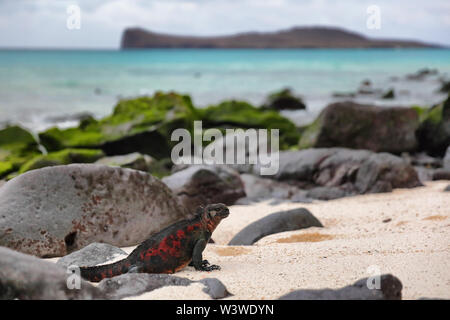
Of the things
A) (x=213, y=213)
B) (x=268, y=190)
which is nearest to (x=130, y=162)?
(x=268, y=190)

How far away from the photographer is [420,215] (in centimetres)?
593

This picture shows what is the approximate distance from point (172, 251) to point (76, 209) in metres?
1.32

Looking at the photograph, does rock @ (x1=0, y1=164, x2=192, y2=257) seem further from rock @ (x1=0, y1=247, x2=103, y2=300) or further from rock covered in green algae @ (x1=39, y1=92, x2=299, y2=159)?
rock covered in green algae @ (x1=39, y1=92, x2=299, y2=159)

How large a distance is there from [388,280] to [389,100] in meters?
24.9

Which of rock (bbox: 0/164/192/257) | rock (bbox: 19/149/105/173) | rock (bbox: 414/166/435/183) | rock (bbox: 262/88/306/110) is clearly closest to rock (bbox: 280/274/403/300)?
rock (bbox: 0/164/192/257)

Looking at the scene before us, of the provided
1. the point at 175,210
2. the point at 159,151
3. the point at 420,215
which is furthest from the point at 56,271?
the point at 159,151

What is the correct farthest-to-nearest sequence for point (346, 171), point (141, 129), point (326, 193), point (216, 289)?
point (141, 129), point (346, 171), point (326, 193), point (216, 289)

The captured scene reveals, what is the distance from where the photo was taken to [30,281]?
3029 millimetres

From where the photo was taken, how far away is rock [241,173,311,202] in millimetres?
8545

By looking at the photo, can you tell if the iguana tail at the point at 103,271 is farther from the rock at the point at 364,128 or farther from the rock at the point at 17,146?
the rock at the point at 364,128

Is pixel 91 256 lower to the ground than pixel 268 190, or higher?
higher

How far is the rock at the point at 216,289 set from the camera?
3.40 metres

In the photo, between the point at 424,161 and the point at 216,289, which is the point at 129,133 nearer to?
the point at 424,161

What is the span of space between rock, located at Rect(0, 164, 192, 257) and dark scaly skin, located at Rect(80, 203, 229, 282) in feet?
3.36
